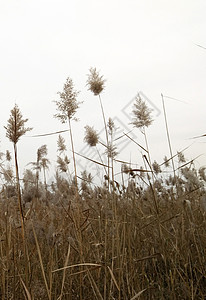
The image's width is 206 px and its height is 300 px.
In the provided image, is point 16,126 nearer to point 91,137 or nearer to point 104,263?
point 104,263

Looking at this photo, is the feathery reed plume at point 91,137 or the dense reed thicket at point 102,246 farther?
the feathery reed plume at point 91,137

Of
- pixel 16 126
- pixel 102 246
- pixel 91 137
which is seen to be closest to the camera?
pixel 16 126

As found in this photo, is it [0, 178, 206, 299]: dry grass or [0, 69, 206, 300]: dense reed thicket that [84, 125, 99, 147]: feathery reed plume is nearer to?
[0, 69, 206, 300]: dense reed thicket

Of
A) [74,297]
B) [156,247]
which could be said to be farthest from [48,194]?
[74,297]

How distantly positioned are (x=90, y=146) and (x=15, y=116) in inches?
69.1

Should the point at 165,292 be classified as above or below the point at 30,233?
below

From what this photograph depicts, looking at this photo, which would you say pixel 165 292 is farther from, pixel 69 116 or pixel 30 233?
pixel 69 116

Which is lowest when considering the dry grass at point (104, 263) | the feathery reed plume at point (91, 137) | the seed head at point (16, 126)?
the dry grass at point (104, 263)

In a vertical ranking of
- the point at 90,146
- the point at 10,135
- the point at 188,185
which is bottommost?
the point at 188,185

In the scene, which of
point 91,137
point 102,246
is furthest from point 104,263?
point 91,137

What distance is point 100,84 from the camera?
9.48ft

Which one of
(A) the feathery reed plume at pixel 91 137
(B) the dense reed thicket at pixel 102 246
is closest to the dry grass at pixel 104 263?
(B) the dense reed thicket at pixel 102 246

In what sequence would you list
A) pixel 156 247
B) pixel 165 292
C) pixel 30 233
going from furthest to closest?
1. pixel 156 247
2. pixel 165 292
3. pixel 30 233

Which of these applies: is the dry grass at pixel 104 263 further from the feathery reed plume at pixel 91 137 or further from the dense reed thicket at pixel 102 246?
the feathery reed plume at pixel 91 137
